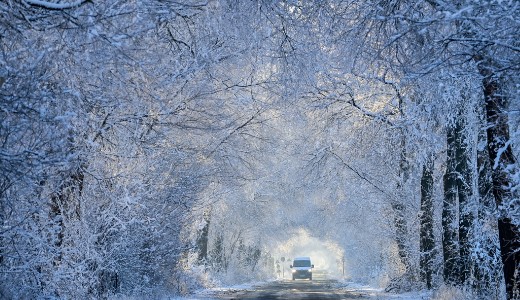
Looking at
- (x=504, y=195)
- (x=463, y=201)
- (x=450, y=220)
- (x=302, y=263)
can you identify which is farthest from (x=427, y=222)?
(x=302, y=263)

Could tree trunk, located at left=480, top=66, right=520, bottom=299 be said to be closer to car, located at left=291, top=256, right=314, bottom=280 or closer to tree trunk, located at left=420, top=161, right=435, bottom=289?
tree trunk, located at left=420, top=161, right=435, bottom=289

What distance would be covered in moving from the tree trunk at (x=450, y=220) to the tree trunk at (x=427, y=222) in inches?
95.6

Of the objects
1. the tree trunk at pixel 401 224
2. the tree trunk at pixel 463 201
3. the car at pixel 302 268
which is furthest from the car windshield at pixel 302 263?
the tree trunk at pixel 463 201

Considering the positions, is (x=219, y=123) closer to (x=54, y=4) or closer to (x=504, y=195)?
(x=504, y=195)

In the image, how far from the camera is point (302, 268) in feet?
194

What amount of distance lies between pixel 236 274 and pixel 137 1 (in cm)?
3339

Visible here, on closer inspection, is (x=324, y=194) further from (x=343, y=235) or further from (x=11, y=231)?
(x=11, y=231)

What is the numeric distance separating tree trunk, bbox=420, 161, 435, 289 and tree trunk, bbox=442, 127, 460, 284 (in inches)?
95.6

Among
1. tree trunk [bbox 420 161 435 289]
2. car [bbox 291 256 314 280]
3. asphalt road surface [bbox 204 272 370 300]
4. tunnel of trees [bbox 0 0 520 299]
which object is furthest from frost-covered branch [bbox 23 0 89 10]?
car [bbox 291 256 314 280]

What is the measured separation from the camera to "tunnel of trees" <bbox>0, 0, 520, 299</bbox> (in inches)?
318

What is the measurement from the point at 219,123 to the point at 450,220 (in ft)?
23.0

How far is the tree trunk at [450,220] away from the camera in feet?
57.5

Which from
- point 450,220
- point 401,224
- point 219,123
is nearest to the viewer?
point 219,123

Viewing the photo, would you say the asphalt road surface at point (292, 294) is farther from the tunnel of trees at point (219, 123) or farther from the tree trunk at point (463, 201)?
the tree trunk at point (463, 201)
